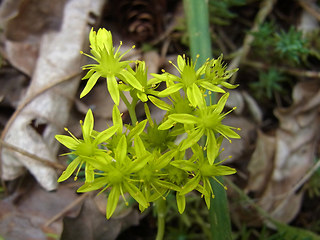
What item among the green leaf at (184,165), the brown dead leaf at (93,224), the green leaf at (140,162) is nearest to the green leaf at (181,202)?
the green leaf at (184,165)

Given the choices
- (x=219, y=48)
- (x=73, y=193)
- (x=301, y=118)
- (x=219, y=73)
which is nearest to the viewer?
(x=219, y=73)

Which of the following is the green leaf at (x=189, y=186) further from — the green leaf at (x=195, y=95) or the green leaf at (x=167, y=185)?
the green leaf at (x=195, y=95)

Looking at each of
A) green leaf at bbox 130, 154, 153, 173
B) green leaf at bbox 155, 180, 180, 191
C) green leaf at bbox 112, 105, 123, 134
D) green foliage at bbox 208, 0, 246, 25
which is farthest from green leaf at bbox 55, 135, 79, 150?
green foliage at bbox 208, 0, 246, 25

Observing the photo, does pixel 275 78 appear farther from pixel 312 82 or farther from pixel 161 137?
pixel 161 137

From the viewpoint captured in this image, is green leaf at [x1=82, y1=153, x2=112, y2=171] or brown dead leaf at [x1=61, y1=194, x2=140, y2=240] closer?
green leaf at [x1=82, y1=153, x2=112, y2=171]

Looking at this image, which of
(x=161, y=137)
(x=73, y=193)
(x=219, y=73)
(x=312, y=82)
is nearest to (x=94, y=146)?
(x=161, y=137)

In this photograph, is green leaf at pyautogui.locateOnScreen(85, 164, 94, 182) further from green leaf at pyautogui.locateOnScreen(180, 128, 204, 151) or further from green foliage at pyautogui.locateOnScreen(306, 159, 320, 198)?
green foliage at pyautogui.locateOnScreen(306, 159, 320, 198)

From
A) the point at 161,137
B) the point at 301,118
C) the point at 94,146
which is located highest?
the point at 301,118
